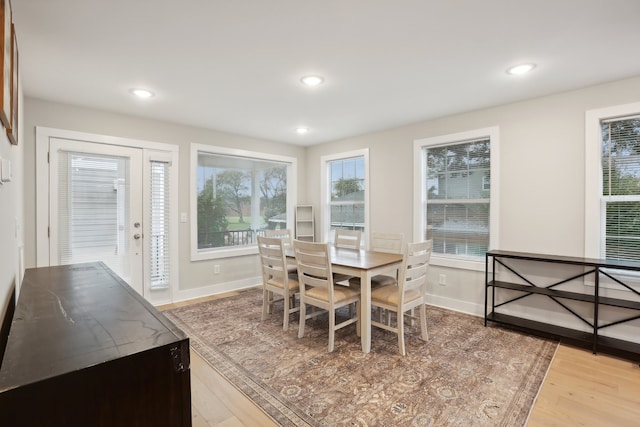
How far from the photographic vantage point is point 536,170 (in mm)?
3141

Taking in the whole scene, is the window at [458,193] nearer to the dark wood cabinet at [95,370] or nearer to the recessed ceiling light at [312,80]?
the recessed ceiling light at [312,80]

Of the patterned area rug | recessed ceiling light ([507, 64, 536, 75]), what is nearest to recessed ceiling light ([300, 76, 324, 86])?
recessed ceiling light ([507, 64, 536, 75])

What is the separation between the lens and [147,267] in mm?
3846

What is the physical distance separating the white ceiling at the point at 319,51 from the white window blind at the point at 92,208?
68 cm

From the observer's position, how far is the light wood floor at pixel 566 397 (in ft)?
5.96

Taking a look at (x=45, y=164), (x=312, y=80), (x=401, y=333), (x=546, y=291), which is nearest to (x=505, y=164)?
(x=546, y=291)

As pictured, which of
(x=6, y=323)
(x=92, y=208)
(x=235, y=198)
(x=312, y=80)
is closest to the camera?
(x=6, y=323)

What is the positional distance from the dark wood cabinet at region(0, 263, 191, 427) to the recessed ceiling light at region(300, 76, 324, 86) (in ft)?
7.18

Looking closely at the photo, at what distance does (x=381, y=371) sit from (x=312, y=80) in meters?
2.45

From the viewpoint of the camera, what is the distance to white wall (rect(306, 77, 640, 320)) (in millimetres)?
2891

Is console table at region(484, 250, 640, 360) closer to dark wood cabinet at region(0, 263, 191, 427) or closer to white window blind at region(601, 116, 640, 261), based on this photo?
white window blind at region(601, 116, 640, 261)

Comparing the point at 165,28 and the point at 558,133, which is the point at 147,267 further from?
the point at 558,133

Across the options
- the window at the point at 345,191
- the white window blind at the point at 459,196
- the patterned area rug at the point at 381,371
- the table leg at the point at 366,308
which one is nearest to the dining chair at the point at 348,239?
the window at the point at 345,191

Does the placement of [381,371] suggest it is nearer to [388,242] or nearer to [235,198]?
[388,242]
